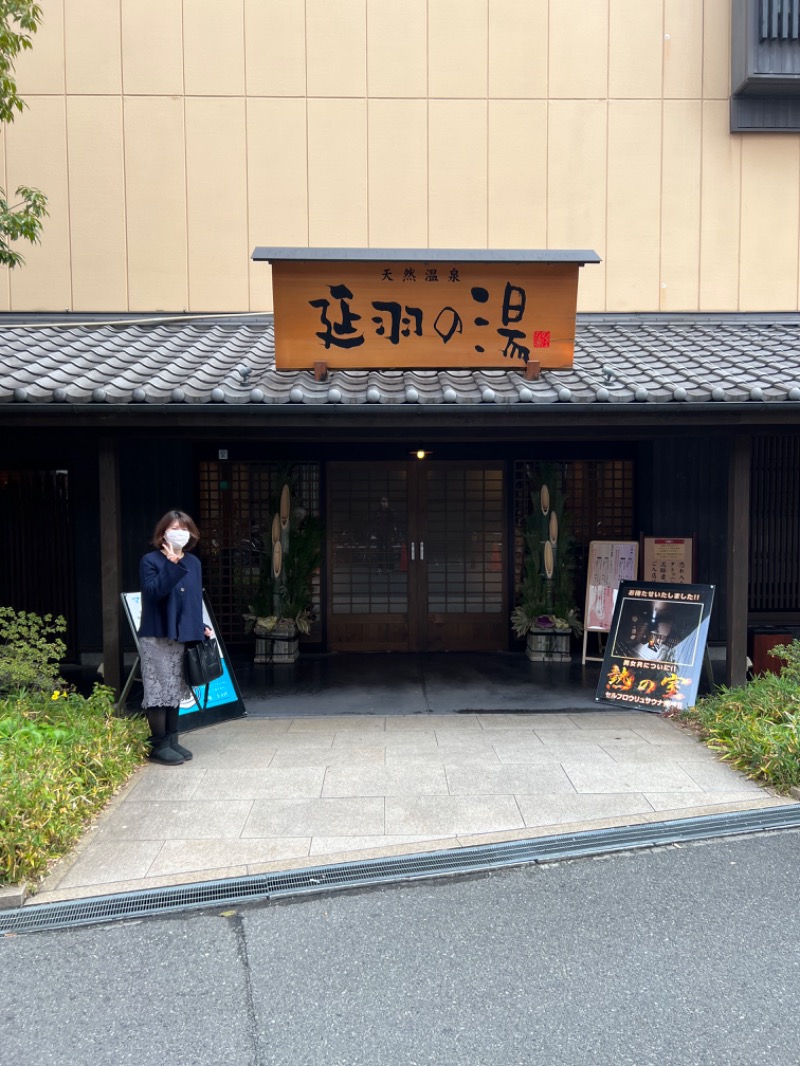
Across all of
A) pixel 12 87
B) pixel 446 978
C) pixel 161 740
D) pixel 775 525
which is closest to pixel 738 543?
pixel 775 525

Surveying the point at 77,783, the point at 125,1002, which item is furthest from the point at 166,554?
the point at 125,1002

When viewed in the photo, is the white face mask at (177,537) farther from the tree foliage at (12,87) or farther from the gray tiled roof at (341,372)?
the tree foliage at (12,87)

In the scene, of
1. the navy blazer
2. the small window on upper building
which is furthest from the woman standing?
the small window on upper building

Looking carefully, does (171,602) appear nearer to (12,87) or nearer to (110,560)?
(110,560)

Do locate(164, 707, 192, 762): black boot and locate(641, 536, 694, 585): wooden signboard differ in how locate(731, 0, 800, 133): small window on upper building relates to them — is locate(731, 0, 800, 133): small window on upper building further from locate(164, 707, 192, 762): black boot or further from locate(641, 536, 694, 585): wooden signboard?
locate(164, 707, 192, 762): black boot

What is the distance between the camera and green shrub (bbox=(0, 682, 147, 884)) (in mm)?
4301

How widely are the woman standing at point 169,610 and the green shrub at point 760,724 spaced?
4298mm

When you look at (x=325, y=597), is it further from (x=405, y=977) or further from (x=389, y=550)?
(x=405, y=977)

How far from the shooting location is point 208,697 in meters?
6.91

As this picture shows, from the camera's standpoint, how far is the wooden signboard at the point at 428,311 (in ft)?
24.2

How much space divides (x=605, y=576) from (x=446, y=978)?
6471 mm

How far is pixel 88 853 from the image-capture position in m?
4.58

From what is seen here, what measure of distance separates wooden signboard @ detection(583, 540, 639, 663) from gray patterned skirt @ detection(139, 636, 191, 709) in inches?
201

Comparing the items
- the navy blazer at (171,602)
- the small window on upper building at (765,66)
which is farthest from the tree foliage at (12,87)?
the small window on upper building at (765,66)
